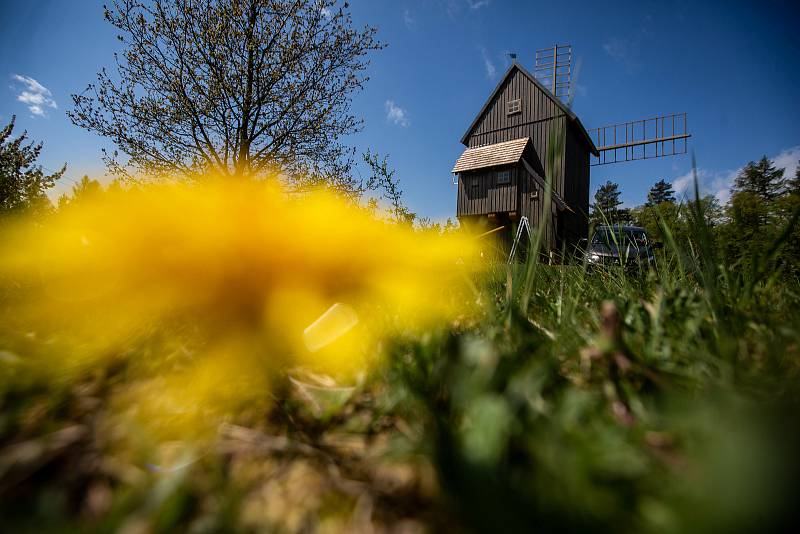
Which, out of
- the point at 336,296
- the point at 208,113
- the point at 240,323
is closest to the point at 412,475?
the point at 240,323

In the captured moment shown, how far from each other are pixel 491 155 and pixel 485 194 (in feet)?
5.01

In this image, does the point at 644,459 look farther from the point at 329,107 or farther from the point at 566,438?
the point at 329,107

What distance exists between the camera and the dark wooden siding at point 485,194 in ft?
40.8

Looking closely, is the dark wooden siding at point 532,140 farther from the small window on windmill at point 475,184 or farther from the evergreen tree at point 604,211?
the evergreen tree at point 604,211

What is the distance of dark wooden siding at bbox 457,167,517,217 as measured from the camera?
40.8 feet

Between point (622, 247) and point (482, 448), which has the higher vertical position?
point (622, 247)

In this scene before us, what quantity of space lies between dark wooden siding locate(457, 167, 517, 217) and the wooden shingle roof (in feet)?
1.14

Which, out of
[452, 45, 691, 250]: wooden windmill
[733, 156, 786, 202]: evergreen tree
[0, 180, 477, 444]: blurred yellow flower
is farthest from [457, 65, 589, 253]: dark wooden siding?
[733, 156, 786, 202]: evergreen tree

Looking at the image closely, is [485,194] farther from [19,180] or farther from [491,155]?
[19,180]

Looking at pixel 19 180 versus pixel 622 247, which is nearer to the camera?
pixel 622 247

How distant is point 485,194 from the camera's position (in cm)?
1306

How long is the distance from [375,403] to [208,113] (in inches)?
401

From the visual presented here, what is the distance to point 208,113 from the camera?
27.6ft

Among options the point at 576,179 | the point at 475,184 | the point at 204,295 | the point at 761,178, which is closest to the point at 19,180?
the point at 204,295
